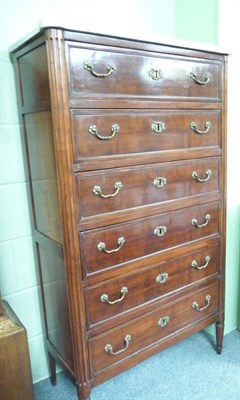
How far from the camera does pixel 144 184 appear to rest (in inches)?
53.5

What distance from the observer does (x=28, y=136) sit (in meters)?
1.43

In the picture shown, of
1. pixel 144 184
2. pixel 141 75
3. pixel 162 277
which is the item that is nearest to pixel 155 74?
pixel 141 75

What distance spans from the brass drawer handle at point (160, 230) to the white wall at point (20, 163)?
62cm

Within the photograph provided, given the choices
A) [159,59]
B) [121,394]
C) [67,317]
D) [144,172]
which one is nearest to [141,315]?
[67,317]

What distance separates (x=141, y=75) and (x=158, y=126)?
0.21 m

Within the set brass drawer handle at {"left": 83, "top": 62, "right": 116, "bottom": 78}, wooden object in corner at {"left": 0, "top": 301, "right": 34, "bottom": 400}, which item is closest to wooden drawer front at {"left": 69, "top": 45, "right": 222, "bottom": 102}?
brass drawer handle at {"left": 83, "top": 62, "right": 116, "bottom": 78}

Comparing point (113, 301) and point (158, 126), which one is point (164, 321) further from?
point (158, 126)

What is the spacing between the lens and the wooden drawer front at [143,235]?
4.14 ft

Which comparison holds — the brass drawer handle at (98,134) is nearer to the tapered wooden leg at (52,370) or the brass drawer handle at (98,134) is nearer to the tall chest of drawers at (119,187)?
the tall chest of drawers at (119,187)

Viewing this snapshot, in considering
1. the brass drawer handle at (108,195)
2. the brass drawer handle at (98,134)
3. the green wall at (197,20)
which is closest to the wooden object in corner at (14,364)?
the brass drawer handle at (108,195)

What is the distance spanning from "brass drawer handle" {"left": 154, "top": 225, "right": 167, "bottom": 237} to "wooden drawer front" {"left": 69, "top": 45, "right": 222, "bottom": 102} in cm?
55

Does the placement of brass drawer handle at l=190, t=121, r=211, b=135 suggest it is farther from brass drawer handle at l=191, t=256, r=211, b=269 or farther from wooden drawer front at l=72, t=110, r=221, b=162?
brass drawer handle at l=191, t=256, r=211, b=269

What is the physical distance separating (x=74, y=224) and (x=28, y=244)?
523 mm

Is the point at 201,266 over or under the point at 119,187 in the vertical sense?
under
